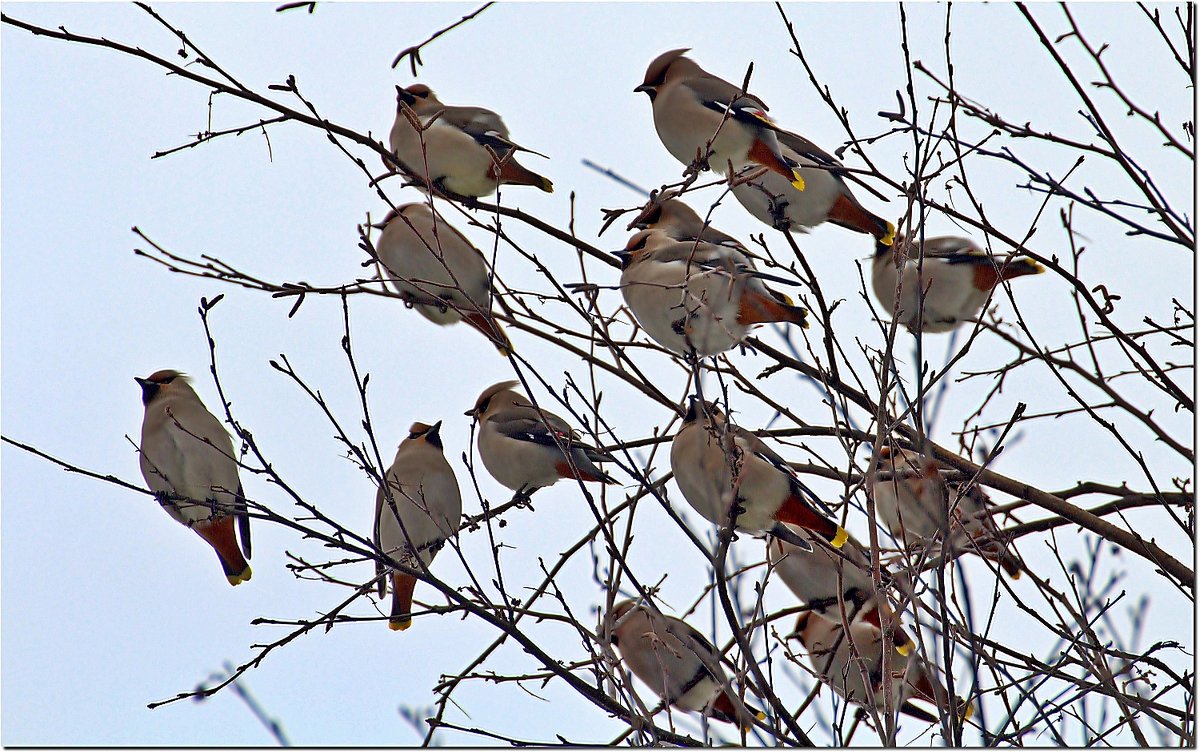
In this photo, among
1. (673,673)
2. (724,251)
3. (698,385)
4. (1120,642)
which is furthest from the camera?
(673,673)

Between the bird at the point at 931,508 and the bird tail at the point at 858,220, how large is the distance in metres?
1.07

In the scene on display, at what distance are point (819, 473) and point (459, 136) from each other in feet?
7.54

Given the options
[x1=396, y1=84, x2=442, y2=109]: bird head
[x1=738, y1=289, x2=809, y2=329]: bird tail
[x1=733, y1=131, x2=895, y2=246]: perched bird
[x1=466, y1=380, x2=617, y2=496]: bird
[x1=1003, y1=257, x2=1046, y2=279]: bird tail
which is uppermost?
[x1=396, y1=84, x2=442, y2=109]: bird head

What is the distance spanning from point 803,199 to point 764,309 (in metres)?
1.45

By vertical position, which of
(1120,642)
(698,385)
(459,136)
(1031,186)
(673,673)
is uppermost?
(459,136)

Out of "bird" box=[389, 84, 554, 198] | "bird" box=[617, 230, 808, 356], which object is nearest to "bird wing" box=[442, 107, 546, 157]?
"bird" box=[389, 84, 554, 198]

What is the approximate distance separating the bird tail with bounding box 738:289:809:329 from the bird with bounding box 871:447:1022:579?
1.75 ft

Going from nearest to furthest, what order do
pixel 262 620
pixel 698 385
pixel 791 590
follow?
pixel 698 385 → pixel 262 620 → pixel 791 590

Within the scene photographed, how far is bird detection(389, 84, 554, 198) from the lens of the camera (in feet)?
17.3

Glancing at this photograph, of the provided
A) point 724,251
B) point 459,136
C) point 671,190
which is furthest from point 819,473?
point 459,136

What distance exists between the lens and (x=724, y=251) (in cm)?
432

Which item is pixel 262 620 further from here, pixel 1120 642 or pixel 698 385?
pixel 1120 642

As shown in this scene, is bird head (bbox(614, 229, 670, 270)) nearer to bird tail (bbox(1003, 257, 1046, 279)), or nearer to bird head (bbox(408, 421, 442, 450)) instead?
bird head (bbox(408, 421, 442, 450))

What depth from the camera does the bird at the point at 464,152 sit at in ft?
17.3
